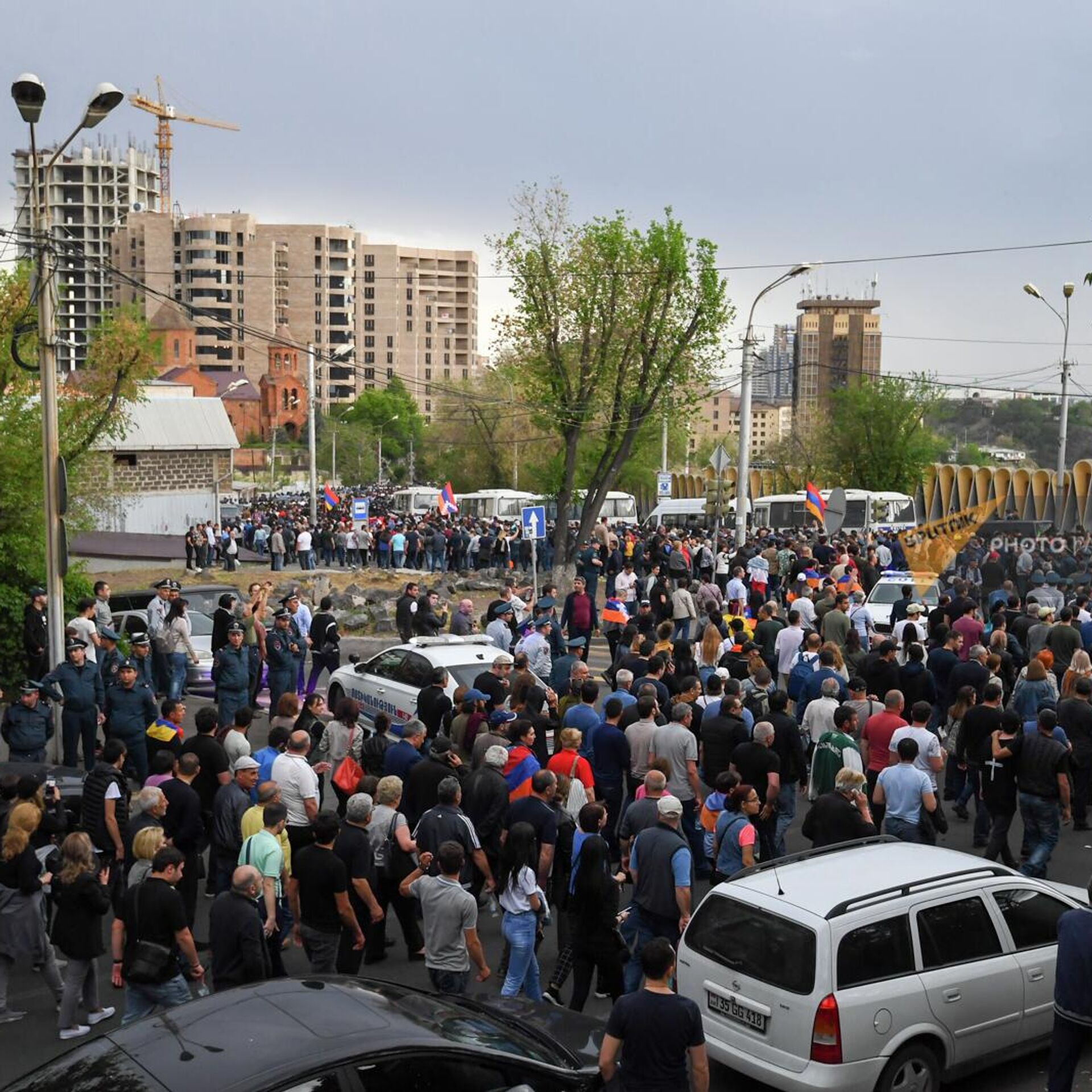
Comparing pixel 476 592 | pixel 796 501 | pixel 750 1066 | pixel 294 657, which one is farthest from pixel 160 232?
pixel 750 1066

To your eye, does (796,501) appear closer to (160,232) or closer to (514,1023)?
(514,1023)

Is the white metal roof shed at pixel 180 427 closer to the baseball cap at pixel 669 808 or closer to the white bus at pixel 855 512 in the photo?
the white bus at pixel 855 512

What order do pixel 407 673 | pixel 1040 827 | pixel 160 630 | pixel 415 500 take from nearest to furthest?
pixel 1040 827 → pixel 407 673 → pixel 160 630 → pixel 415 500

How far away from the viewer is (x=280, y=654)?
16.5 metres

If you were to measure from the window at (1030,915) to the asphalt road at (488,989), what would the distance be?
77 cm

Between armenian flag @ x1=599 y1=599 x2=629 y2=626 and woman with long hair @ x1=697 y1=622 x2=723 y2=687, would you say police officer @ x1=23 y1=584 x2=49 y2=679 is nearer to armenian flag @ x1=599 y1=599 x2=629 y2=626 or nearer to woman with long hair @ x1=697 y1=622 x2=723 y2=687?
woman with long hair @ x1=697 y1=622 x2=723 y2=687

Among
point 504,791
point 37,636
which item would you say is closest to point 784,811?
point 504,791

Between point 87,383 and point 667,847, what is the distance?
19.4 metres

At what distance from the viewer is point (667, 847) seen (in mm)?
8188

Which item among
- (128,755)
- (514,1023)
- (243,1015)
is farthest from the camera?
(128,755)

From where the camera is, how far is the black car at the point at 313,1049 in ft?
15.7

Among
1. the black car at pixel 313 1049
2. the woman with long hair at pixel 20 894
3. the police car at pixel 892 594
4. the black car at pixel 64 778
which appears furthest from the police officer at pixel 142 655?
the police car at pixel 892 594

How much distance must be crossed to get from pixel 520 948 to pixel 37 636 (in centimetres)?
1029

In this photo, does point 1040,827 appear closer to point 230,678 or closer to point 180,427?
point 230,678
